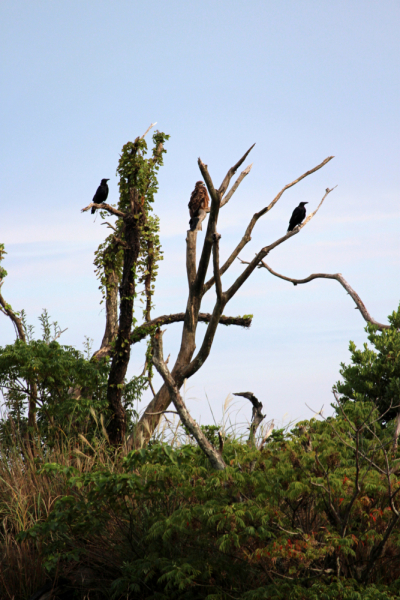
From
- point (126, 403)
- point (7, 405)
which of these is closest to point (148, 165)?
point (126, 403)

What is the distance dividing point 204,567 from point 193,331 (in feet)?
17.4

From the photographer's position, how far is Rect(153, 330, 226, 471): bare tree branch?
14.3 ft

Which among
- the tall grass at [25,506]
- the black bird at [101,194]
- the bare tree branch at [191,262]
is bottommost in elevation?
the tall grass at [25,506]

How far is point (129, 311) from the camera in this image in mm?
9164

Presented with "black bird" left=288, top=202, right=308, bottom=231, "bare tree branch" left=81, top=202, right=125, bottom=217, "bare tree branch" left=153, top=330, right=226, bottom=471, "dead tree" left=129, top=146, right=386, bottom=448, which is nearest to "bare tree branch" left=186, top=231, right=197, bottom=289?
"dead tree" left=129, top=146, right=386, bottom=448

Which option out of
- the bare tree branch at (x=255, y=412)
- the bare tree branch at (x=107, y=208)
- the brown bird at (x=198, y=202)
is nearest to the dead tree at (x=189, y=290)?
the bare tree branch at (x=107, y=208)

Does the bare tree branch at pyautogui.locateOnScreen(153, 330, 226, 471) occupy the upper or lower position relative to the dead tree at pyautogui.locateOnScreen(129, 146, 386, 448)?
lower

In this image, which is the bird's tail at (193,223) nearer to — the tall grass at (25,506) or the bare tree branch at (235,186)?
the bare tree branch at (235,186)

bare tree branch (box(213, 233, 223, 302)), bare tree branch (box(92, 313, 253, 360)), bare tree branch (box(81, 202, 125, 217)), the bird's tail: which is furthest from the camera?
bare tree branch (box(92, 313, 253, 360))

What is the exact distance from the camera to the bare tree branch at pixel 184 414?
172 inches

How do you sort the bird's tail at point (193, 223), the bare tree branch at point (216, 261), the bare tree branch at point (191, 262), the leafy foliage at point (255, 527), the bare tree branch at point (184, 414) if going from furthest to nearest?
the bird's tail at point (193, 223) → the bare tree branch at point (191, 262) → the bare tree branch at point (216, 261) → the bare tree branch at point (184, 414) → the leafy foliage at point (255, 527)

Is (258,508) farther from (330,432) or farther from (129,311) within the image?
(129,311)

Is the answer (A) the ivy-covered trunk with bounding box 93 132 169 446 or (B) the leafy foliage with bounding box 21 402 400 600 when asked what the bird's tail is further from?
(B) the leafy foliage with bounding box 21 402 400 600

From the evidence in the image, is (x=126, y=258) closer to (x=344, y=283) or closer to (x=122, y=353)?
(x=122, y=353)
